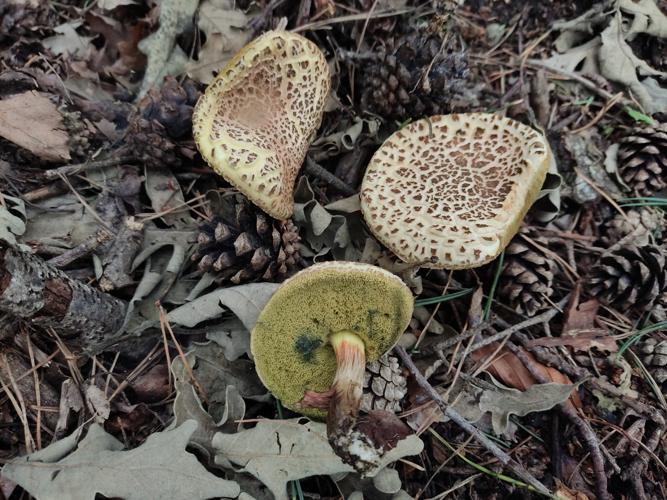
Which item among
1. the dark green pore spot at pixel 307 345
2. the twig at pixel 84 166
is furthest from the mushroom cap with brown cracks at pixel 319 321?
the twig at pixel 84 166

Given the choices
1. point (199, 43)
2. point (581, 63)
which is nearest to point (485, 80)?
point (581, 63)

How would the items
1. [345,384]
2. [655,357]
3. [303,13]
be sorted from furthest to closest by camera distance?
[303,13], [655,357], [345,384]

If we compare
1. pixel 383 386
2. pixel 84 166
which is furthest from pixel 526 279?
pixel 84 166

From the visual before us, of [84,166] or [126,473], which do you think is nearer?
[126,473]

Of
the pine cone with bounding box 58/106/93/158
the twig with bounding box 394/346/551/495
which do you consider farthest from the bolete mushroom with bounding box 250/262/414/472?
the pine cone with bounding box 58/106/93/158

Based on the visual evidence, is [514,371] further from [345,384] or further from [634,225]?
[634,225]

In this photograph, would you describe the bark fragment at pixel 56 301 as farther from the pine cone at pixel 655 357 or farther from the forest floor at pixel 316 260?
the pine cone at pixel 655 357

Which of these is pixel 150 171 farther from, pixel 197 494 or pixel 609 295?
pixel 609 295
